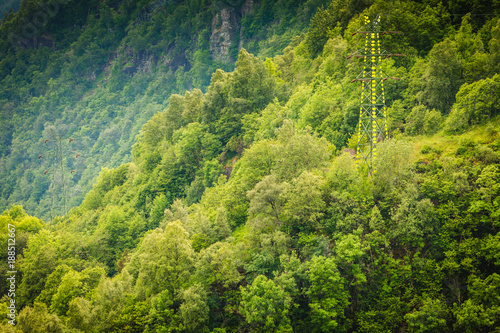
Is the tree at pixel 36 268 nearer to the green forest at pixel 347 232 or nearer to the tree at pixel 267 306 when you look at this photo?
the green forest at pixel 347 232

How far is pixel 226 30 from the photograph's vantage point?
19362 cm

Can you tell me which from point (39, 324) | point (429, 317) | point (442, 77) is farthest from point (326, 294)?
point (442, 77)

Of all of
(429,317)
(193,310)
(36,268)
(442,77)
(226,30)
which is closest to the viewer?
(429,317)

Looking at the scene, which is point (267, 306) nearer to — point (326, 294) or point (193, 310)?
Result: point (326, 294)

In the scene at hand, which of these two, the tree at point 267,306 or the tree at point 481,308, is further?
the tree at point 267,306

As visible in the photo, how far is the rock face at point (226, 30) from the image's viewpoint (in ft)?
627

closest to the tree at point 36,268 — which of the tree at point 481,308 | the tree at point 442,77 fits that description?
the tree at point 481,308

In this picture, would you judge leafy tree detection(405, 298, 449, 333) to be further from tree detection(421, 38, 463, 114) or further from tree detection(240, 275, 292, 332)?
tree detection(421, 38, 463, 114)

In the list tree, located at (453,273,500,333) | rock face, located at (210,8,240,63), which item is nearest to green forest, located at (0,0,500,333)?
tree, located at (453,273,500,333)

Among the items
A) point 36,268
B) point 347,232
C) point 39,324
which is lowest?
point 36,268

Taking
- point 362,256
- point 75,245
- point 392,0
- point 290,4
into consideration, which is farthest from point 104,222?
point 290,4

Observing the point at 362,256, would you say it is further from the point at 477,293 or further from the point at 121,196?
the point at 121,196

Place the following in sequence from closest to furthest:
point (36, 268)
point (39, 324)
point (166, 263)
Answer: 1. point (39, 324)
2. point (166, 263)
3. point (36, 268)

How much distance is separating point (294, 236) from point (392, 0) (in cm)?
3784
